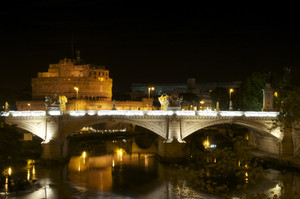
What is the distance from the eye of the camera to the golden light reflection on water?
108 feet

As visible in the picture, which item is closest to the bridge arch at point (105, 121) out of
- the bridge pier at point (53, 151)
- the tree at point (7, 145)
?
the bridge pier at point (53, 151)

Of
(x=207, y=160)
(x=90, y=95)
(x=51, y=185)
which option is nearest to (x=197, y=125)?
(x=207, y=160)

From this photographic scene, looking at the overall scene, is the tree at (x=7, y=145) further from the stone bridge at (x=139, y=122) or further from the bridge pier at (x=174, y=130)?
the bridge pier at (x=174, y=130)

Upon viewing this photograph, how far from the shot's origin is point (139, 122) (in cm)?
4069

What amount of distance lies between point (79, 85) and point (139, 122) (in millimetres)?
42891

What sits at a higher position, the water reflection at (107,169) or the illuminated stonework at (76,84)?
the illuminated stonework at (76,84)

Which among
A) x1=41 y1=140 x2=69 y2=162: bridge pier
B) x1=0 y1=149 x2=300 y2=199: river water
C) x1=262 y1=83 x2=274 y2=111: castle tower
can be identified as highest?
x1=262 y1=83 x2=274 y2=111: castle tower

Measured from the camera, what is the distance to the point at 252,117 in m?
42.1

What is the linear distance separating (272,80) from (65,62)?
45961 mm

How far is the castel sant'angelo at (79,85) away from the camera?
76938mm

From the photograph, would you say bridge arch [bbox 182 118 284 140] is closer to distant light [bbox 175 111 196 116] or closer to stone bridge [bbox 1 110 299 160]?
stone bridge [bbox 1 110 299 160]

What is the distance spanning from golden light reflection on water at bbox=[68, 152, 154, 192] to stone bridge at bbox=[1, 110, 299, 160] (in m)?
2.32

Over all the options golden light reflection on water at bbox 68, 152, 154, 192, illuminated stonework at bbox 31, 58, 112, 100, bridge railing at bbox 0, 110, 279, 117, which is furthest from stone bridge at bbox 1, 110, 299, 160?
illuminated stonework at bbox 31, 58, 112, 100

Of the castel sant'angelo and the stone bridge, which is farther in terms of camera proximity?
the castel sant'angelo
